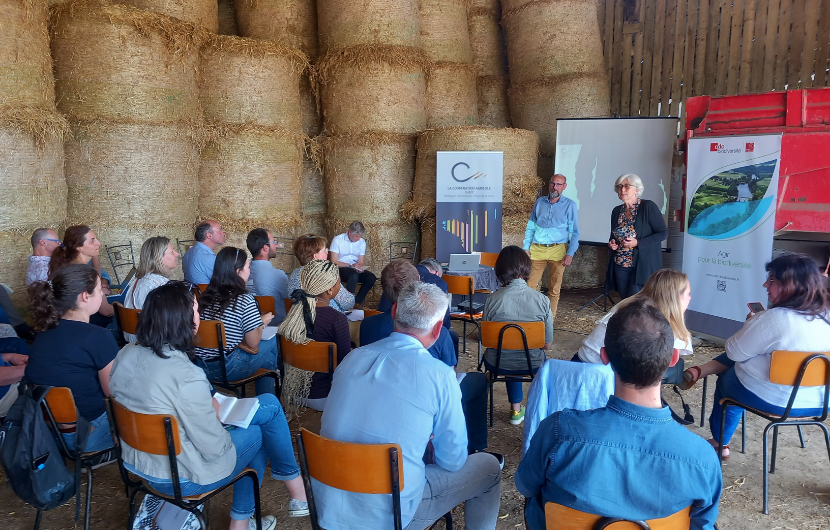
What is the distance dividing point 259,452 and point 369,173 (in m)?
4.37

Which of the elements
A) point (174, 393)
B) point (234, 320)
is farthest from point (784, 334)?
point (234, 320)

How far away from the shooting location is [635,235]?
15.3 ft

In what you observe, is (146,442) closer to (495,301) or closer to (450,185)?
(495,301)

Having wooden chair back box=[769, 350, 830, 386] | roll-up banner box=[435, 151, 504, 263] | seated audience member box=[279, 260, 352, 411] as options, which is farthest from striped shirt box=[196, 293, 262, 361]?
roll-up banner box=[435, 151, 504, 263]

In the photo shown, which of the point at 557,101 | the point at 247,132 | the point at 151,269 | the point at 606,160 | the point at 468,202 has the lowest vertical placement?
the point at 151,269

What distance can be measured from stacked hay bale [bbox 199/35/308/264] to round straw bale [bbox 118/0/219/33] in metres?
0.23

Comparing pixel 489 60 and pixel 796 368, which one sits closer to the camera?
pixel 796 368

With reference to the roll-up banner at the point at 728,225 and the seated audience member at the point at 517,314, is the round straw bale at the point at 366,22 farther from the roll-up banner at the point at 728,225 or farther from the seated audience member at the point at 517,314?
the seated audience member at the point at 517,314

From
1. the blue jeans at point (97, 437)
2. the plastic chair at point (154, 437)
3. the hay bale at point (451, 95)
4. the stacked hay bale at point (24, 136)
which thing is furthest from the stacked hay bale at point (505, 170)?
A: the plastic chair at point (154, 437)

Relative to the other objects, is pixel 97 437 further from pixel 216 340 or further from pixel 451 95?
pixel 451 95

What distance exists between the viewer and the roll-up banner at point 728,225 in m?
4.34

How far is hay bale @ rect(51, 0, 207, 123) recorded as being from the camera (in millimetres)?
4738

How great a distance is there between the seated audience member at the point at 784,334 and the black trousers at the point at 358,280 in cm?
370

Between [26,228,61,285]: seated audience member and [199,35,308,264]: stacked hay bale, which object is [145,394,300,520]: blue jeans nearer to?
[26,228,61,285]: seated audience member
